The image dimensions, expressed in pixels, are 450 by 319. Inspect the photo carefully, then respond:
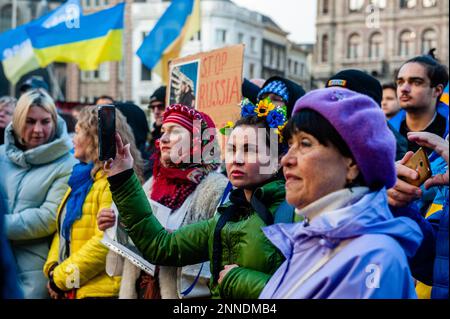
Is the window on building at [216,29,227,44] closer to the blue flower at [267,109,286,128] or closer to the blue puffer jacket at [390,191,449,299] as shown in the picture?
A: the blue flower at [267,109,286,128]

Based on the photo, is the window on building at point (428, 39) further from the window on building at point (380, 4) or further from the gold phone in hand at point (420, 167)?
the gold phone in hand at point (420, 167)

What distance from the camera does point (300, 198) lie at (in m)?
2.99

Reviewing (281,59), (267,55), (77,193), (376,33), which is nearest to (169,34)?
(77,193)

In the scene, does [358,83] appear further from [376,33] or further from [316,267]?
[376,33]

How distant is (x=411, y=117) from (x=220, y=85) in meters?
1.36

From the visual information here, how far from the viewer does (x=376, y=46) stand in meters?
71.1

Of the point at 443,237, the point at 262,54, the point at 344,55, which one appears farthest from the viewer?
the point at 344,55

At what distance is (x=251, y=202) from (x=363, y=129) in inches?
38.9

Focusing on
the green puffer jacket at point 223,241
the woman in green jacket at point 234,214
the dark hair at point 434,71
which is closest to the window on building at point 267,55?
the dark hair at point 434,71

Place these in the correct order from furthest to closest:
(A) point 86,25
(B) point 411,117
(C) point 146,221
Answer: (A) point 86,25 < (B) point 411,117 < (C) point 146,221

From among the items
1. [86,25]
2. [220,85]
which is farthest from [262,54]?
[220,85]

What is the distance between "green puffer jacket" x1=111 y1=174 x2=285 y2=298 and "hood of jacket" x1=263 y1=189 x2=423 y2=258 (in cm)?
64

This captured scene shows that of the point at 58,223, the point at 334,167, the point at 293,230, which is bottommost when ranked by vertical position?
the point at 58,223

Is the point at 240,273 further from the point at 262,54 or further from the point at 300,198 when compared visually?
the point at 262,54
